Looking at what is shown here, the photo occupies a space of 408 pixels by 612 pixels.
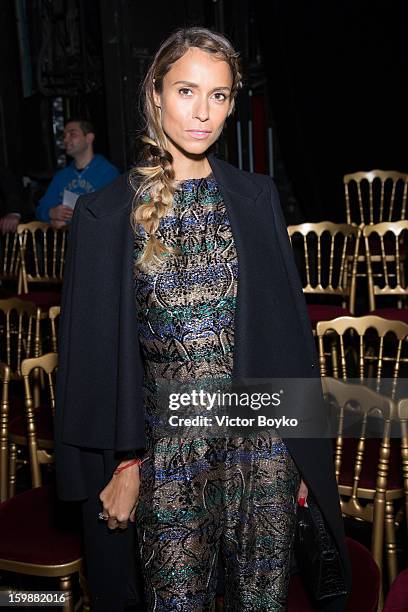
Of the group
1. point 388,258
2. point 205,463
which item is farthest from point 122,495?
point 388,258

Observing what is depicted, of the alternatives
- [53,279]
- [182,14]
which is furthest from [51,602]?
[182,14]

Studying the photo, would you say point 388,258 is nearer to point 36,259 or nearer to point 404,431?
point 36,259

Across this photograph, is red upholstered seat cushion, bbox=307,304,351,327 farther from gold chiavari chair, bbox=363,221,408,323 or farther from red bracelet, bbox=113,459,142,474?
red bracelet, bbox=113,459,142,474

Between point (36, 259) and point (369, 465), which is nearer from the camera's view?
point (369, 465)

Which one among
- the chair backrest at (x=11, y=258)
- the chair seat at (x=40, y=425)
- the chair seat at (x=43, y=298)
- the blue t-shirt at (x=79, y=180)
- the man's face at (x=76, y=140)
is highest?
the man's face at (x=76, y=140)

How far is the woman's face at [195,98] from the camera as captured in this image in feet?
4.72

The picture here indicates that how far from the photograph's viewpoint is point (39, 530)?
207 cm

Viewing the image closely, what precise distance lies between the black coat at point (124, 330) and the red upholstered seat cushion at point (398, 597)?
126 millimetres

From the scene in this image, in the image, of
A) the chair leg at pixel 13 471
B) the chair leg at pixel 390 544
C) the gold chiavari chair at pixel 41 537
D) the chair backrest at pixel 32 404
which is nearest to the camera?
the gold chiavari chair at pixel 41 537

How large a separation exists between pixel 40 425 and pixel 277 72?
4.45m

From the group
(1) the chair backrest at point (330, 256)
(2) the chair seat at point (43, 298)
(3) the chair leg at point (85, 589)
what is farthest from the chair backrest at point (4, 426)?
(1) the chair backrest at point (330, 256)

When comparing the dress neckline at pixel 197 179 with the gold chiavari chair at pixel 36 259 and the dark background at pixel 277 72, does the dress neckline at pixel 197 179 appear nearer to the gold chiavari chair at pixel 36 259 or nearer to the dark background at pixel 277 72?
the gold chiavari chair at pixel 36 259

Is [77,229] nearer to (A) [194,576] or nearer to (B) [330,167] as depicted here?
(A) [194,576]

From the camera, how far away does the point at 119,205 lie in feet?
4.99
